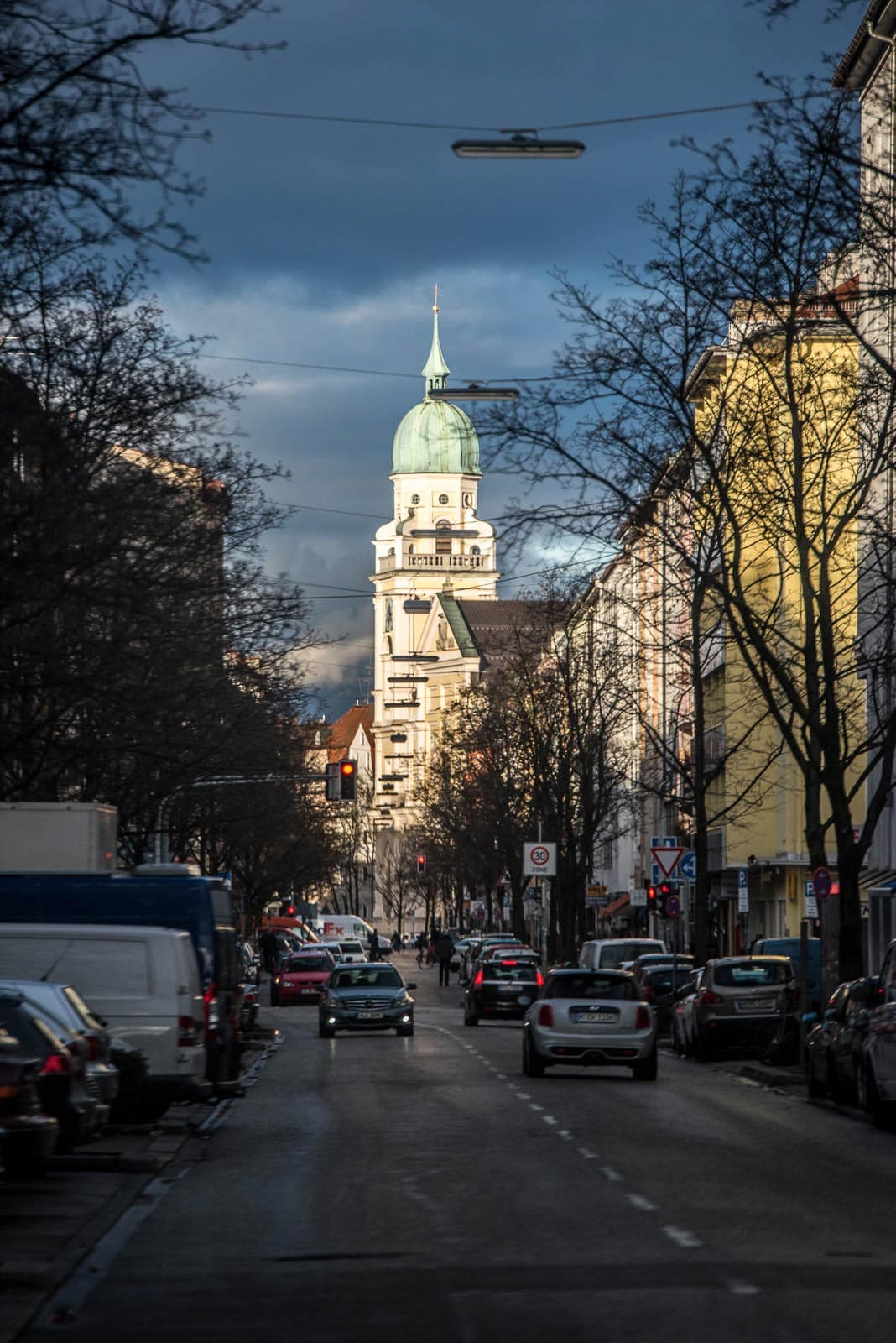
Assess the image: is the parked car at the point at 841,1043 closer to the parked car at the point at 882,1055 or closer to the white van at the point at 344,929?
the parked car at the point at 882,1055

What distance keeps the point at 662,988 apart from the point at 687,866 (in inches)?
133

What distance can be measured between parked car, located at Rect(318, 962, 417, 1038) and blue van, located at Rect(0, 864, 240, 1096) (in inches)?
864

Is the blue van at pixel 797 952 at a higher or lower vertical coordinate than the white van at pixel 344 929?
lower

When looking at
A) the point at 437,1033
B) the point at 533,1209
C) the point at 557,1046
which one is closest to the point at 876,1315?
the point at 533,1209

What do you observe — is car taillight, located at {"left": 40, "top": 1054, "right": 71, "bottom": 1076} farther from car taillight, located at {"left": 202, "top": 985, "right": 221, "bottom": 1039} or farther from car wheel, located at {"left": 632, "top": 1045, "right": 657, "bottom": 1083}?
car wheel, located at {"left": 632, "top": 1045, "right": 657, "bottom": 1083}

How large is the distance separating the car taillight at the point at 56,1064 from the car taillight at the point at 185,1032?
552 cm

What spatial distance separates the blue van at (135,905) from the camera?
80.8 ft

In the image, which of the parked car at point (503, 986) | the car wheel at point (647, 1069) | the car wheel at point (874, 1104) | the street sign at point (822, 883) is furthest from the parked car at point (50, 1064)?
the parked car at point (503, 986)

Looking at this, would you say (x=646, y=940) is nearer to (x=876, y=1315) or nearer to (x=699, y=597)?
(x=699, y=597)

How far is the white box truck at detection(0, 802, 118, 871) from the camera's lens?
2884 centimetres

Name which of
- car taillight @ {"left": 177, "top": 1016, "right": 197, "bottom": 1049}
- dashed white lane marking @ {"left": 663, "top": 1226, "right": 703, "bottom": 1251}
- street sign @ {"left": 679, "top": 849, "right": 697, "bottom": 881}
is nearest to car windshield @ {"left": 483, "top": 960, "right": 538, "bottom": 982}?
street sign @ {"left": 679, "top": 849, "right": 697, "bottom": 881}

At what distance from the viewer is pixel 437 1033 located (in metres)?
49.2

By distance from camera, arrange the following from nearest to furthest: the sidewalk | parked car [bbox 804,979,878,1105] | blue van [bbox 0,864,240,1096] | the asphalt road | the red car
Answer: the asphalt road, the sidewalk, blue van [bbox 0,864,240,1096], parked car [bbox 804,979,878,1105], the red car

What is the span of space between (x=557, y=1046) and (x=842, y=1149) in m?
11.8
